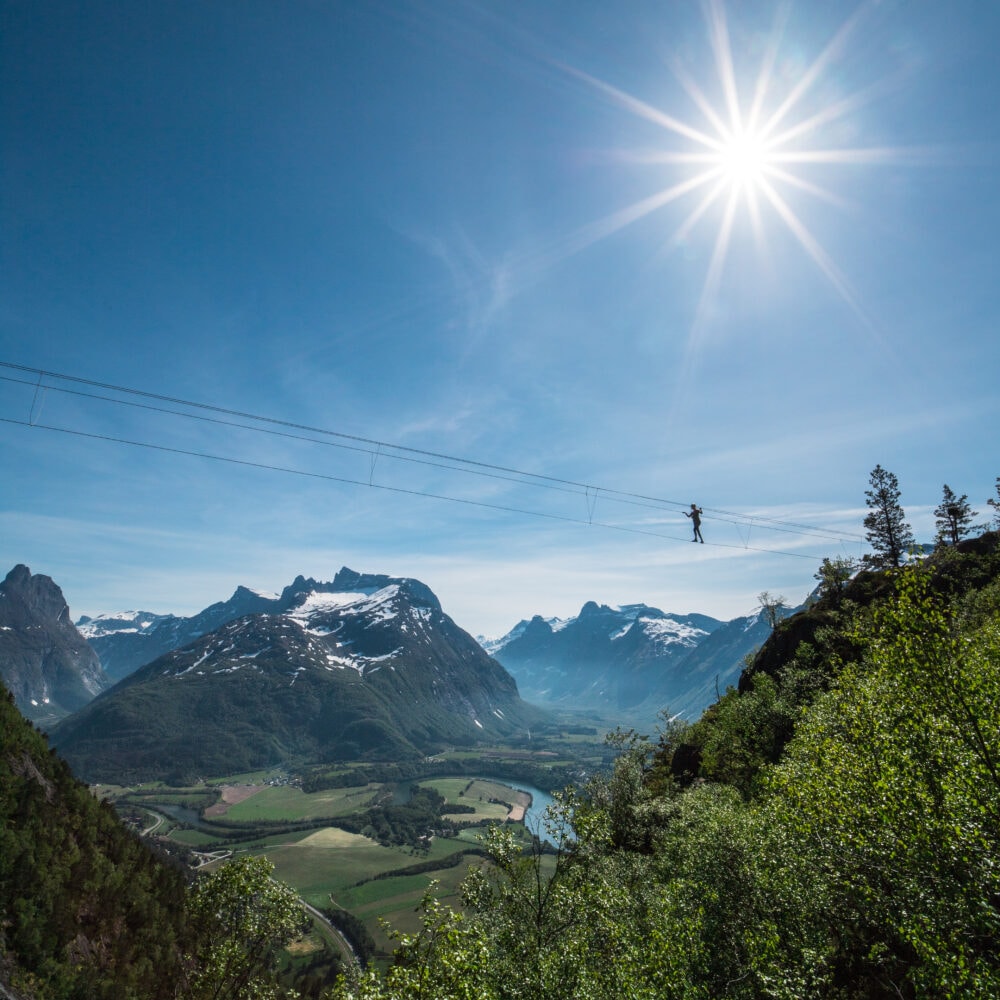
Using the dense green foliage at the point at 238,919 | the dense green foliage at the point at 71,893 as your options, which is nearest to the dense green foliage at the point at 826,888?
the dense green foliage at the point at 238,919

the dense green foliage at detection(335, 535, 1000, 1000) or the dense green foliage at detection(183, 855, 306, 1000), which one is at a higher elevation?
the dense green foliage at detection(335, 535, 1000, 1000)

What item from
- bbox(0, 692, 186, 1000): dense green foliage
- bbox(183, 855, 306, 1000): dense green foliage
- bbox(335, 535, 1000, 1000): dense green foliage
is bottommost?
bbox(0, 692, 186, 1000): dense green foliage

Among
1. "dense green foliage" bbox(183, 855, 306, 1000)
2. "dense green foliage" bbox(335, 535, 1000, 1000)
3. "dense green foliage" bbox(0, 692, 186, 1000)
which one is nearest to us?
"dense green foliage" bbox(335, 535, 1000, 1000)

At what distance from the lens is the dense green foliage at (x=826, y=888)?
1638 centimetres

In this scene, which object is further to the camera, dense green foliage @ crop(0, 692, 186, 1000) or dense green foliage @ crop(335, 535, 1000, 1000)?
dense green foliage @ crop(0, 692, 186, 1000)

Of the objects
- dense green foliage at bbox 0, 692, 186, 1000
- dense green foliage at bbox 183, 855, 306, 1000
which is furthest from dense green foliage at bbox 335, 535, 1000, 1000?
dense green foliage at bbox 0, 692, 186, 1000

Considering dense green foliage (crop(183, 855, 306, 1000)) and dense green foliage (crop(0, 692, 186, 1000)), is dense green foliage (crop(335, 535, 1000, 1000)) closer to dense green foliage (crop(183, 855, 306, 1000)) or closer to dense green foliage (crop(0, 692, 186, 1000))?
dense green foliage (crop(183, 855, 306, 1000))

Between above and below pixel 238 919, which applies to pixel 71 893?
below

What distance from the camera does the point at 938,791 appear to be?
18609 mm

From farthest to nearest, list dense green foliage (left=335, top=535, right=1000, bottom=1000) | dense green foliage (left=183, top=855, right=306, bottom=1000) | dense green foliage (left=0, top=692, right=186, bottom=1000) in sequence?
1. dense green foliage (left=0, top=692, right=186, bottom=1000)
2. dense green foliage (left=183, top=855, right=306, bottom=1000)
3. dense green foliage (left=335, top=535, right=1000, bottom=1000)

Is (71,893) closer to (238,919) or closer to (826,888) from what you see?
(238,919)

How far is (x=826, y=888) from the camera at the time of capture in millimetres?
20406

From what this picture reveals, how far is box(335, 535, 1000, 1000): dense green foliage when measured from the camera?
53.7ft

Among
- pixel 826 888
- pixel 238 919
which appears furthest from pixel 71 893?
pixel 826 888
